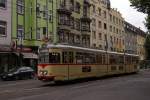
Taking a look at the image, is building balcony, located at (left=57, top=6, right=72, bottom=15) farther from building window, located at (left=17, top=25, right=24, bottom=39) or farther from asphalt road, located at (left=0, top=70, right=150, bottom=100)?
asphalt road, located at (left=0, top=70, right=150, bottom=100)

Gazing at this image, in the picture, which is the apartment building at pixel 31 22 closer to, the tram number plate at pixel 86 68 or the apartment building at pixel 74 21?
the apartment building at pixel 74 21

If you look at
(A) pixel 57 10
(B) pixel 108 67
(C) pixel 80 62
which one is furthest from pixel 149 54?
(C) pixel 80 62

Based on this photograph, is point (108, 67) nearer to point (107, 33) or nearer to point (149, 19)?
point (149, 19)

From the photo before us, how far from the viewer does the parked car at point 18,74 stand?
1667 inches

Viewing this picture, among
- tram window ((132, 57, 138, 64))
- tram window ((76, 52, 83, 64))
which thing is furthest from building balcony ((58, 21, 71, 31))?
tram window ((76, 52, 83, 64))

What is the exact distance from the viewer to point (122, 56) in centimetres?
4891

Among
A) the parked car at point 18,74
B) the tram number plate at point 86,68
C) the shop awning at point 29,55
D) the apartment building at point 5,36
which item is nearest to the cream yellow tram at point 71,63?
the tram number plate at point 86,68

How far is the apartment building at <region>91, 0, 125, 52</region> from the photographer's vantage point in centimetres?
7906

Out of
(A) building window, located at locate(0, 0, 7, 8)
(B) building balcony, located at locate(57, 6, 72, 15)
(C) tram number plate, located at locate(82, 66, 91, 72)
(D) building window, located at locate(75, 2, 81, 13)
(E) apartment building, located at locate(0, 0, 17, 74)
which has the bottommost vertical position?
(C) tram number plate, located at locate(82, 66, 91, 72)

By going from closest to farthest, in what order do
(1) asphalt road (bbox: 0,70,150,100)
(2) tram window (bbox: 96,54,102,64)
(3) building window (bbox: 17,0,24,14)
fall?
1. (1) asphalt road (bbox: 0,70,150,100)
2. (2) tram window (bbox: 96,54,102,64)
3. (3) building window (bbox: 17,0,24,14)

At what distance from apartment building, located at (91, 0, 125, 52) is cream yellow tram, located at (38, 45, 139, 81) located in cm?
3171

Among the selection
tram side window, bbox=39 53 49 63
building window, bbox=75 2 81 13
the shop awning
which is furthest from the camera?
building window, bbox=75 2 81 13

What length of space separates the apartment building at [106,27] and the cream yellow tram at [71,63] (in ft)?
104

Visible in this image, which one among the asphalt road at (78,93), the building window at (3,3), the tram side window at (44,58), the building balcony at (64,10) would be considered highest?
the building balcony at (64,10)
